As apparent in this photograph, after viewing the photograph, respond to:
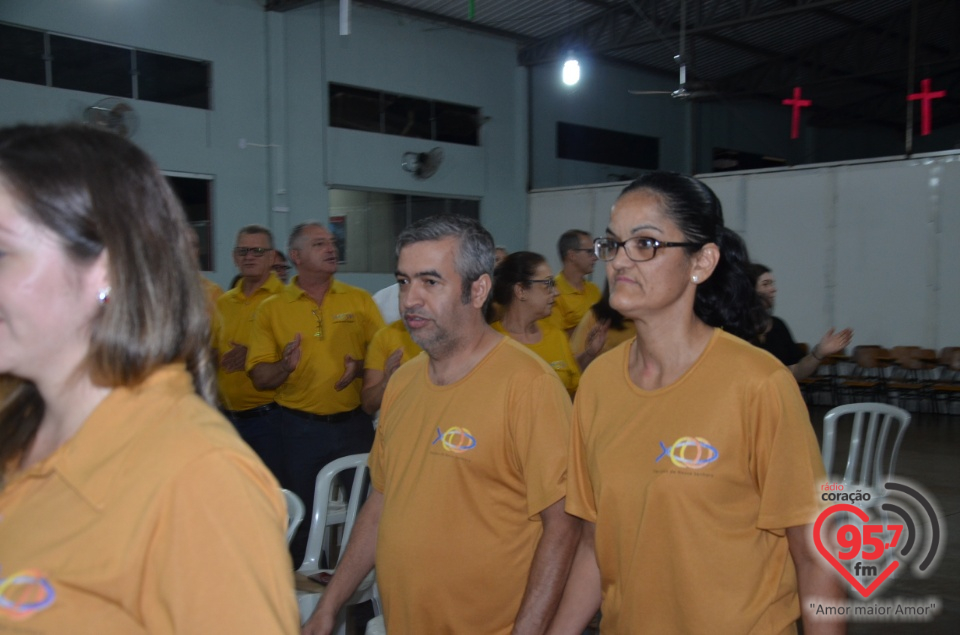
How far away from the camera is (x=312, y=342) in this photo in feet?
14.5

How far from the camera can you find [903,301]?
10.9m

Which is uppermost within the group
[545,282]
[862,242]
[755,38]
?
[755,38]

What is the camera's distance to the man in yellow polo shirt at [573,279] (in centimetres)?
593

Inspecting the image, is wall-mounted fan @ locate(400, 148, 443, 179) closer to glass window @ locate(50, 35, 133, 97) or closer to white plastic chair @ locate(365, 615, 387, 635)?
glass window @ locate(50, 35, 133, 97)

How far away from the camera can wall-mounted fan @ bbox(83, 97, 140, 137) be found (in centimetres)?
908

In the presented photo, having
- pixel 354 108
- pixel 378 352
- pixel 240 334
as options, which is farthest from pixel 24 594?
pixel 354 108

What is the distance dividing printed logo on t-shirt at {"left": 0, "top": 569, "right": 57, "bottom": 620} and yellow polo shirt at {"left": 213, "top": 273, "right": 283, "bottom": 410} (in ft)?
12.4

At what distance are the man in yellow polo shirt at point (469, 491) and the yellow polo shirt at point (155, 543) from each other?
42.6 inches

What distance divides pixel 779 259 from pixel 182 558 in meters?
11.9

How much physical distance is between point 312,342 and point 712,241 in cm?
300

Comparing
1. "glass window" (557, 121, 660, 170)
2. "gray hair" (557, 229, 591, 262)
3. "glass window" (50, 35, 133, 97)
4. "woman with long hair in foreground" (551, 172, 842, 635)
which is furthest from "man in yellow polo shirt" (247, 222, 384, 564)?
"glass window" (557, 121, 660, 170)

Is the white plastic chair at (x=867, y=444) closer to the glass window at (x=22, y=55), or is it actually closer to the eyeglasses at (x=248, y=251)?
the eyeglasses at (x=248, y=251)

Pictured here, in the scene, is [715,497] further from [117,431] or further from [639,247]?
[117,431]

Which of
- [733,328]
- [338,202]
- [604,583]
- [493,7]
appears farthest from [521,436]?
[493,7]
